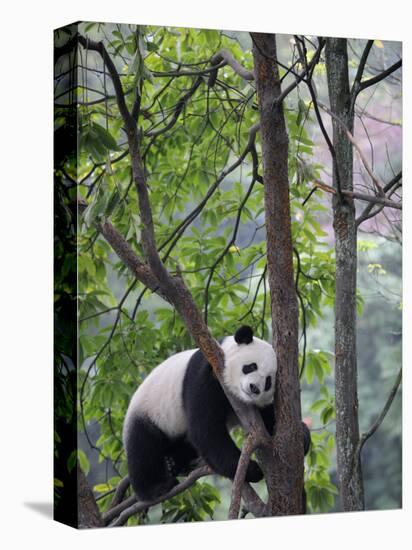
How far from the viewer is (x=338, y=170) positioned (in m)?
5.54

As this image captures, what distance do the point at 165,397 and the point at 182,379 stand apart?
0.12m

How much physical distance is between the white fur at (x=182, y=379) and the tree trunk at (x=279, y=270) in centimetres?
8

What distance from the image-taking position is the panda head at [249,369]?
5.18 metres

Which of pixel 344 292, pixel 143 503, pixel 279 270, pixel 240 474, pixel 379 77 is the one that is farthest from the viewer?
pixel 379 77

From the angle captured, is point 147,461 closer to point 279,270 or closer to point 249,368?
point 249,368

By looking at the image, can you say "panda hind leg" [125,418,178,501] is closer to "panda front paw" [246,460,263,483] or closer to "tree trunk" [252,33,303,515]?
"panda front paw" [246,460,263,483]

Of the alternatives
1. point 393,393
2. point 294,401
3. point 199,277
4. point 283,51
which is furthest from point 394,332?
point 283,51

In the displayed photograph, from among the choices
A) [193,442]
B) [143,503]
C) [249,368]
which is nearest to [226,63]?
[249,368]

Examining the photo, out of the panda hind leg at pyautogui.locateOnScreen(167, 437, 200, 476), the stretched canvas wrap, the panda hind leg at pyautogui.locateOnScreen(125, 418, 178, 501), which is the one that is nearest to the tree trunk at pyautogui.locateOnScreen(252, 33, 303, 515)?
the stretched canvas wrap

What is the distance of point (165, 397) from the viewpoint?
17.5ft

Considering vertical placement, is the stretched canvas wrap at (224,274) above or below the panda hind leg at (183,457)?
above

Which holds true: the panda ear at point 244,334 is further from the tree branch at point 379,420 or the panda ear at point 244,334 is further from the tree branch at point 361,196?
the tree branch at point 379,420

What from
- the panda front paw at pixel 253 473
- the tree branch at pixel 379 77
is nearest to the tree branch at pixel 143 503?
the panda front paw at pixel 253 473

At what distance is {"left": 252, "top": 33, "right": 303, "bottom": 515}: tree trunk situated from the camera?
524 cm
